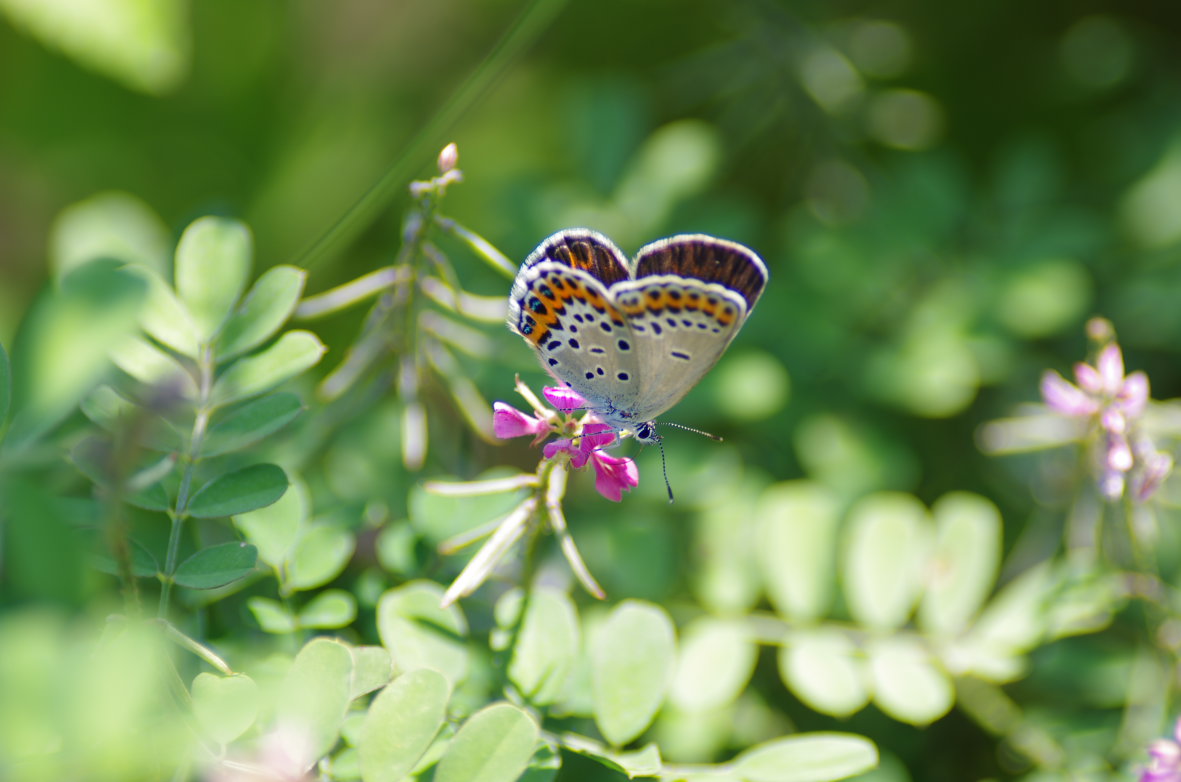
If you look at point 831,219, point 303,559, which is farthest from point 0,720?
point 831,219

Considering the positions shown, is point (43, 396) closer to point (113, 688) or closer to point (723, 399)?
point (113, 688)

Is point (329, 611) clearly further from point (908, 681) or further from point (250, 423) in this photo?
point (908, 681)

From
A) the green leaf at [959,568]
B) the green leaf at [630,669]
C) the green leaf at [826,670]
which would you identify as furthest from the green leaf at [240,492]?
the green leaf at [959,568]

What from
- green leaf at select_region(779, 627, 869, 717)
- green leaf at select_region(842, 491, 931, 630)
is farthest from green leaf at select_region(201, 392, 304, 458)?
green leaf at select_region(842, 491, 931, 630)

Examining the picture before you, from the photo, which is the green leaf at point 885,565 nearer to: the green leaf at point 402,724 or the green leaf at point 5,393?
the green leaf at point 402,724

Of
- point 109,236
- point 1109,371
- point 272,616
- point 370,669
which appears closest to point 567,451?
point 370,669
